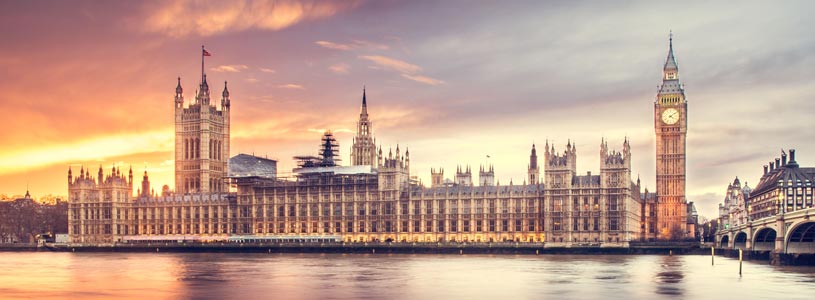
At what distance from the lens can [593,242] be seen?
148750mm

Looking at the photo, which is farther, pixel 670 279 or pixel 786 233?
pixel 786 233

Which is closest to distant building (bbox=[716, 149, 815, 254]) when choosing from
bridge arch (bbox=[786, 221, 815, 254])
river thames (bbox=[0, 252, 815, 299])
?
bridge arch (bbox=[786, 221, 815, 254])

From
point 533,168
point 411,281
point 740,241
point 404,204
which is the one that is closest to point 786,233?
point 411,281

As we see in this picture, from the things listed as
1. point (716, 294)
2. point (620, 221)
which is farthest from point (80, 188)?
point (716, 294)

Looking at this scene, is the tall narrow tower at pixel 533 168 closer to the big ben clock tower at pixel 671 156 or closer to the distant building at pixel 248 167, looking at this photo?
the big ben clock tower at pixel 671 156

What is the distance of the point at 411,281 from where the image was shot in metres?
75.6

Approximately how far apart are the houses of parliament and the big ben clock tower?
188mm

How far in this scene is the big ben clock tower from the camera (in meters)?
174

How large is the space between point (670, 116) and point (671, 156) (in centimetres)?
766

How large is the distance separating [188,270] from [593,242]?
76134 mm

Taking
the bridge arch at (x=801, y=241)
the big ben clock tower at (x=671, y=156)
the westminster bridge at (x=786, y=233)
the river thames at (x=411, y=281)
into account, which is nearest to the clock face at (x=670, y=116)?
the big ben clock tower at (x=671, y=156)

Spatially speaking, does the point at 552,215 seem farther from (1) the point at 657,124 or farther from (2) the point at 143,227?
(2) the point at 143,227

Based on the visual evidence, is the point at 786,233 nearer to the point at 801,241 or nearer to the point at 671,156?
the point at 801,241

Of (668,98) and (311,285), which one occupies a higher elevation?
(668,98)
